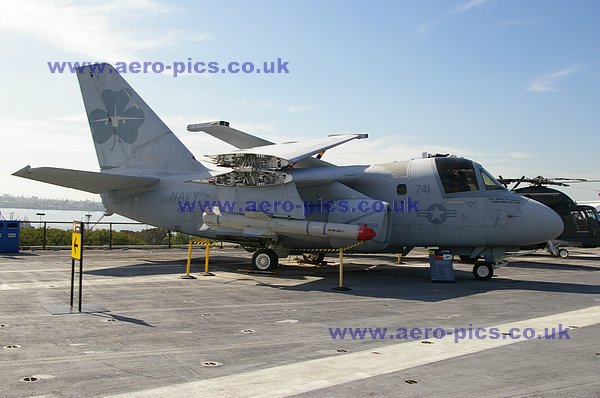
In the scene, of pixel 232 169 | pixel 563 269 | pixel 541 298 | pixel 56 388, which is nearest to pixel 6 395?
pixel 56 388

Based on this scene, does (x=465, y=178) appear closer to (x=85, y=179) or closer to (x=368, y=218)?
(x=368, y=218)

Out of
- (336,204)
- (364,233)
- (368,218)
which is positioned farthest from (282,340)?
(336,204)

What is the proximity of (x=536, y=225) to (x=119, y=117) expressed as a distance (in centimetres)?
1555

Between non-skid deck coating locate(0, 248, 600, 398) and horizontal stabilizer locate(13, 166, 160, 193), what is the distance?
3.35m

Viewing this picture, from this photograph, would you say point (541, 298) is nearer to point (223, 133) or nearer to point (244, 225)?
point (244, 225)

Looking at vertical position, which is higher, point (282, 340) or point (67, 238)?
point (67, 238)

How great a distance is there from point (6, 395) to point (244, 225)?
12.3 meters

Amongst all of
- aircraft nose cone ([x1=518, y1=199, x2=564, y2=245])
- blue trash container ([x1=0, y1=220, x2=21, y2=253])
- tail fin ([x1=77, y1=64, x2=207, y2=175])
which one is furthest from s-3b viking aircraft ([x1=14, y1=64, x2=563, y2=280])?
blue trash container ([x1=0, y1=220, x2=21, y2=253])

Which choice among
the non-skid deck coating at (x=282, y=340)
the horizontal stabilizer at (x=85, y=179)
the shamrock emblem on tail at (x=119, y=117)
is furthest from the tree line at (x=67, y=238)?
the non-skid deck coating at (x=282, y=340)

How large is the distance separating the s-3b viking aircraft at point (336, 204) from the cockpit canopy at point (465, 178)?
32 millimetres

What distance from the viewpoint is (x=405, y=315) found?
35.4 ft

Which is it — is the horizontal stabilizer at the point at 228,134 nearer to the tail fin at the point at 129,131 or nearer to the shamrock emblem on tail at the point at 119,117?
the tail fin at the point at 129,131

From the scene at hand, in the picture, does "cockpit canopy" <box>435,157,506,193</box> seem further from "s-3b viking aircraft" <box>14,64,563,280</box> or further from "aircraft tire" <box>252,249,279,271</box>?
"aircraft tire" <box>252,249,279,271</box>

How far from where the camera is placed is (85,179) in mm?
19000
